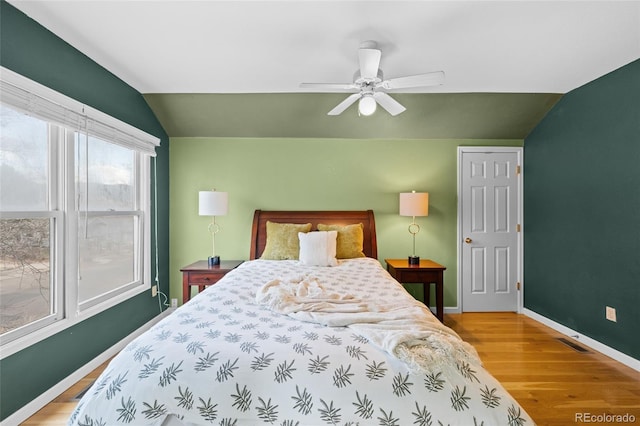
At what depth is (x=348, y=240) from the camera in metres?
3.33

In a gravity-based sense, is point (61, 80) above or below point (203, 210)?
above

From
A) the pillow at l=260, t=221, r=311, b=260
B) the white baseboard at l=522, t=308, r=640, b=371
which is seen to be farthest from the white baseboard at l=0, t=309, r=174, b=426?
the white baseboard at l=522, t=308, r=640, b=371

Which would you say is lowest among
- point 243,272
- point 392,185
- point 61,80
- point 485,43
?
Result: point 243,272

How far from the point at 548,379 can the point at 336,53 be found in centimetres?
308

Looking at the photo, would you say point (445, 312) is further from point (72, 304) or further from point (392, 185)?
point (72, 304)

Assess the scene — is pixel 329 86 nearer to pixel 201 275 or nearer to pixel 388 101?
pixel 388 101

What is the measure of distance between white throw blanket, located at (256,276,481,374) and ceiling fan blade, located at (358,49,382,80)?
153cm

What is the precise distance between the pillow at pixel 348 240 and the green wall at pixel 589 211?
2.16m

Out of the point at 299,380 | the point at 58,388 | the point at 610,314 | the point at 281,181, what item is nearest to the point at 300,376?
the point at 299,380

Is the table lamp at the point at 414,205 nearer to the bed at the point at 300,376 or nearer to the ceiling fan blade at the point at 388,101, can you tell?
the ceiling fan blade at the point at 388,101

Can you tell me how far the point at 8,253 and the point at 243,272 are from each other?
1.52 meters

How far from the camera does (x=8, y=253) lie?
6.35 feet

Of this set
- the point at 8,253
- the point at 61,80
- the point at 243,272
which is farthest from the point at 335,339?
the point at 61,80

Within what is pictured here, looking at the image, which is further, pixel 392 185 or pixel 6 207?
pixel 392 185
